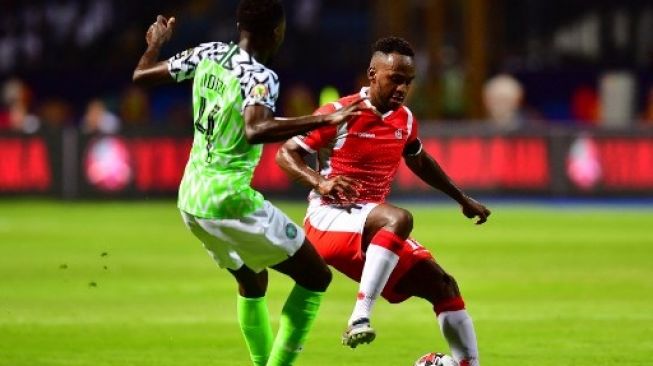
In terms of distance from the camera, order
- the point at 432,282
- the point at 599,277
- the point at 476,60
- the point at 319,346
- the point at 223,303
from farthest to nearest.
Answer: the point at 476,60
the point at 599,277
the point at 223,303
the point at 319,346
the point at 432,282

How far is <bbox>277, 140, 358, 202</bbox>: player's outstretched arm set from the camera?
27.4ft

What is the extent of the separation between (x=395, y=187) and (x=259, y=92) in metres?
19.8

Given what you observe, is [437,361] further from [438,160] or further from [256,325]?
[438,160]

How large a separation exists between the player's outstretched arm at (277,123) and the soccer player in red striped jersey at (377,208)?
0.75 metres

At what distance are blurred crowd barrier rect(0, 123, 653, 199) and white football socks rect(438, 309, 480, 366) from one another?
709 inches

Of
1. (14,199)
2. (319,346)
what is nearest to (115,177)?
(14,199)

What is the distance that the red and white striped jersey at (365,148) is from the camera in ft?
30.8

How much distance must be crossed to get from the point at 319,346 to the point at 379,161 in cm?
257

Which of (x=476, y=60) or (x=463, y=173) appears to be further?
(x=476, y=60)

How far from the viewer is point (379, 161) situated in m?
9.44

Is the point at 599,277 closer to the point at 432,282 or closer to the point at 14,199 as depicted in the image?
the point at 432,282

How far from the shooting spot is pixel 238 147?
820cm

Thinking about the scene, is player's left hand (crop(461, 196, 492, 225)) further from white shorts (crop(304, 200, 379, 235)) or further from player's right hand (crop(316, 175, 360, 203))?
player's right hand (crop(316, 175, 360, 203))

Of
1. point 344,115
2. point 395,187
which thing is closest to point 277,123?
point 344,115
